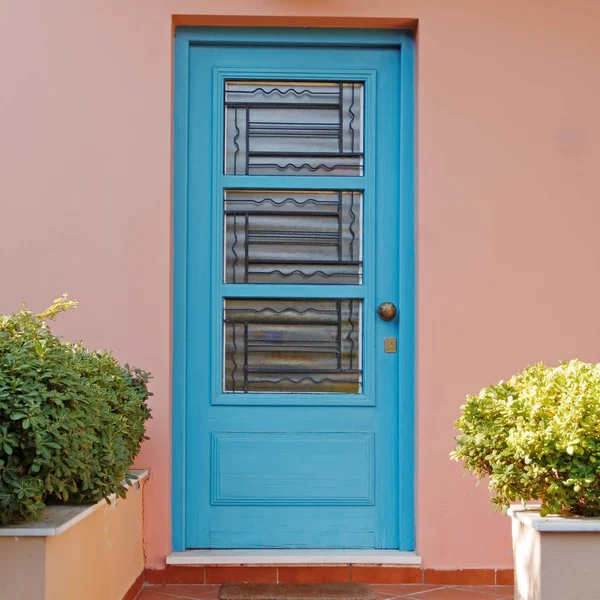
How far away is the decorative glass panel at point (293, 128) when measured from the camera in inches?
165

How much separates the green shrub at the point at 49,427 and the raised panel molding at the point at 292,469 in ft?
3.00

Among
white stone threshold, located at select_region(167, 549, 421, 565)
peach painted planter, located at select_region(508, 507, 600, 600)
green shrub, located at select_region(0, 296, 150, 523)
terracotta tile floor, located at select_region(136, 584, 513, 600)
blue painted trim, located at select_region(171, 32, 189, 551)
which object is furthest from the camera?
blue painted trim, located at select_region(171, 32, 189, 551)

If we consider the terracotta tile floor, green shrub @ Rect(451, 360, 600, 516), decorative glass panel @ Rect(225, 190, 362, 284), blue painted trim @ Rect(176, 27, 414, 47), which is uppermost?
blue painted trim @ Rect(176, 27, 414, 47)

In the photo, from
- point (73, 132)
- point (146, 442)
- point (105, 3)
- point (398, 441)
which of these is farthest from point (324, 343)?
point (105, 3)

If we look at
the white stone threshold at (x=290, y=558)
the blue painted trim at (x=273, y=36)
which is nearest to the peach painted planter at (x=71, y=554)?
the white stone threshold at (x=290, y=558)

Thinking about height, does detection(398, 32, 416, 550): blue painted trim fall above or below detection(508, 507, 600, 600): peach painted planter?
above

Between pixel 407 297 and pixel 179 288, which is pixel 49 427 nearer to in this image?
pixel 179 288

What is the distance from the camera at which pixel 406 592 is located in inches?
149

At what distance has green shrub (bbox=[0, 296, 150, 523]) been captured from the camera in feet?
8.29

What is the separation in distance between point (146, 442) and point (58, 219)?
1068mm

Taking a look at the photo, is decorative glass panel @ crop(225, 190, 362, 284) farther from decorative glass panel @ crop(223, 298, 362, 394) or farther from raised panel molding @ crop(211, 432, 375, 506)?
raised panel molding @ crop(211, 432, 375, 506)

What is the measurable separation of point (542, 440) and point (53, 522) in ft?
4.89

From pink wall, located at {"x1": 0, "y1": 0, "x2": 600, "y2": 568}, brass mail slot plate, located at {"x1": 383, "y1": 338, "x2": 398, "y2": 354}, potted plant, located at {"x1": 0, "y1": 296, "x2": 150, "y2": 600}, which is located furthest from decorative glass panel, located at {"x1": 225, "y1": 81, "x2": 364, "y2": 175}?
potted plant, located at {"x1": 0, "y1": 296, "x2": 150, "y2": 600}

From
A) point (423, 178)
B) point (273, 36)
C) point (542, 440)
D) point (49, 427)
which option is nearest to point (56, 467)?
point (49, 427)
